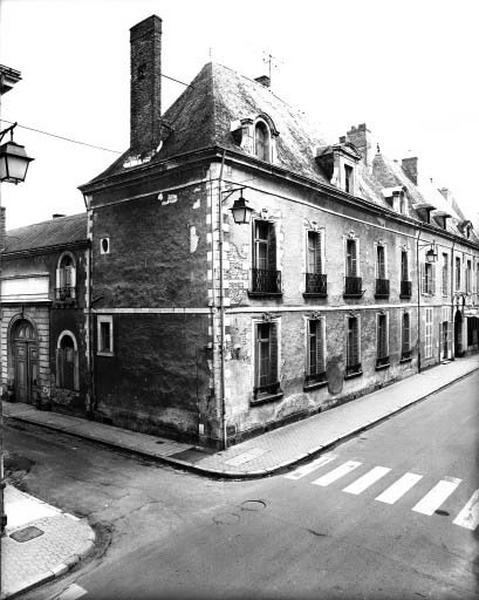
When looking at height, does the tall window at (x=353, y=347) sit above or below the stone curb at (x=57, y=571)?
above

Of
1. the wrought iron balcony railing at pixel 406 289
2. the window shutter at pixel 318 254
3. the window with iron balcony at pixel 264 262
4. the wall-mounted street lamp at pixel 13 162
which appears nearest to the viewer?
the wall-mounted street lamp at pixel 13 162

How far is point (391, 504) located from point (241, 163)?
355 inches

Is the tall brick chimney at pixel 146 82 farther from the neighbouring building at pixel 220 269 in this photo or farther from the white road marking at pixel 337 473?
the white road marking at pixel 337 473

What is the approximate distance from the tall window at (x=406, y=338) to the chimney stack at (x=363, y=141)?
809 cm

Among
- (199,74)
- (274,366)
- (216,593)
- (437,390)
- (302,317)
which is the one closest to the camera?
(216,593)

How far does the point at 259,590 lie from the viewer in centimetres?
601

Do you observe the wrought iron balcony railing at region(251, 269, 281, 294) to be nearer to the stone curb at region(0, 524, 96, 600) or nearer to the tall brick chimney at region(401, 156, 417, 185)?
the stone curb at region(0, 524, 96, 600)

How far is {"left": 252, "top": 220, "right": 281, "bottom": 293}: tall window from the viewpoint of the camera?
43.5 ft

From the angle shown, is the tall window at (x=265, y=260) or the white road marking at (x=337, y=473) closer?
the white road marking at (x=337, y=473)

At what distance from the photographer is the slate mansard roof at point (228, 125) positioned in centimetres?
1312

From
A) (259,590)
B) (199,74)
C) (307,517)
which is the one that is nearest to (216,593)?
(259,590)

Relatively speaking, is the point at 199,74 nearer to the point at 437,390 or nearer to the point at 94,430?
the point at 94,430

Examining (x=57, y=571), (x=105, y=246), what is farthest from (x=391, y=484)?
(x=105, y=246)

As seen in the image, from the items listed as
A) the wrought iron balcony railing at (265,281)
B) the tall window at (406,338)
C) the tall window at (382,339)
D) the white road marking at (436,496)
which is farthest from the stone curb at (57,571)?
the tall window at (406,338)
